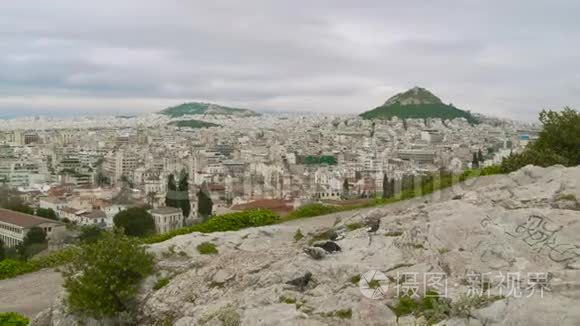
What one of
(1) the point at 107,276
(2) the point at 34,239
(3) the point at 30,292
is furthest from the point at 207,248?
(2) the point at 34,239

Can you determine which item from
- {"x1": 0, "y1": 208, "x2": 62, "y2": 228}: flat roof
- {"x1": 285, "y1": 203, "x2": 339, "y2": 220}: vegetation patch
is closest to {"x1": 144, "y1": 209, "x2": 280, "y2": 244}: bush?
{"x1": 285, "y1": 203, "x2": 339, "y2": 220}: vegetation patch

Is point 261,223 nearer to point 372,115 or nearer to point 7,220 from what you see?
point 7,220

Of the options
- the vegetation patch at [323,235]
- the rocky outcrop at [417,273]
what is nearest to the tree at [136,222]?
the vegetation patch at [323,235]

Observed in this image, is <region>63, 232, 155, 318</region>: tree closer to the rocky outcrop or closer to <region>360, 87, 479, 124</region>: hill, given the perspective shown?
the rocky outcrop

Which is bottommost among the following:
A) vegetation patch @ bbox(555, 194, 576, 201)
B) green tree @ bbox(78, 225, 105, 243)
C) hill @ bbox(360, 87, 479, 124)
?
Result: green tree @ bbox(78, 225, 105, 243)

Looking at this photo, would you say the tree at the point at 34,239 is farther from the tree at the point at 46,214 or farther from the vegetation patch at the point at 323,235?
the vegetation patch at the point at 323,235

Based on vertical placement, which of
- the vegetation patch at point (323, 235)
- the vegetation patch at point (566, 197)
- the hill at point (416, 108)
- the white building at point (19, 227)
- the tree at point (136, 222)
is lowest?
the white building at point (19, 227)
